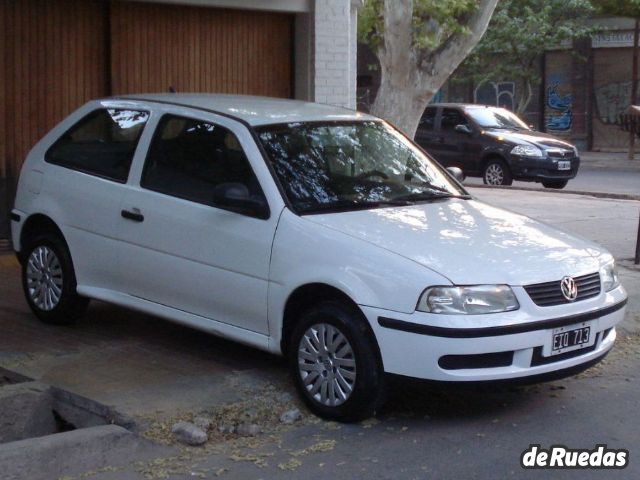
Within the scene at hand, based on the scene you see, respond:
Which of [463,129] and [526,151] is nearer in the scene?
[526,151]

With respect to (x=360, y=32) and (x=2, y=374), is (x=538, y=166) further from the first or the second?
(x=2, y=374)

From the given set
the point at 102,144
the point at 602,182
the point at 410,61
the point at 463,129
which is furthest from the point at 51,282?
the point at 602,182

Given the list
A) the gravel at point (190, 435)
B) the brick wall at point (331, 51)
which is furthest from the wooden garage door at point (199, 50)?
the gravel at point (190, 435)

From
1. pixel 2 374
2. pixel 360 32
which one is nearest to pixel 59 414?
pixel 2 374

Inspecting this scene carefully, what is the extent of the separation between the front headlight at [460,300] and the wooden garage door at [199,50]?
6293 millimetres


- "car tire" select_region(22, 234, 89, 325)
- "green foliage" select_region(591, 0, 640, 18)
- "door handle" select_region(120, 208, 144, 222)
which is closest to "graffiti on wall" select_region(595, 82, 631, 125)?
"green foliage" select_region(591, 0, 640, 18)

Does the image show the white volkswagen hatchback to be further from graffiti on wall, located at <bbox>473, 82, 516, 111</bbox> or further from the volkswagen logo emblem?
graffiti on wall, located at <bbox>473, 82, 516, 111</bbox>

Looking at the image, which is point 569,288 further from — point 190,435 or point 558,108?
point 558,108

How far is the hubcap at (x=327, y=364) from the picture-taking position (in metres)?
5.97

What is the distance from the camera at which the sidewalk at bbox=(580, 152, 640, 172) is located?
2798 centimetres

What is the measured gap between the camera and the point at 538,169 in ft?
67.6

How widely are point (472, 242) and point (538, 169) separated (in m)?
14.9

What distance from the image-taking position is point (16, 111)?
10539mm

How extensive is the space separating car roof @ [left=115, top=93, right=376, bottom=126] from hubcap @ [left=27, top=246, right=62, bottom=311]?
130cm
